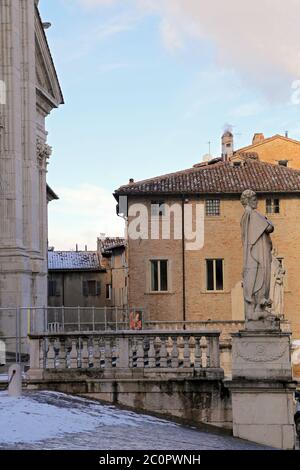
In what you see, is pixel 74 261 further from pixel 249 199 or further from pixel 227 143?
pixel 249 199

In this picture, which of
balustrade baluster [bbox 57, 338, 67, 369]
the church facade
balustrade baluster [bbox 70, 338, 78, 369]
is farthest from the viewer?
the church facade

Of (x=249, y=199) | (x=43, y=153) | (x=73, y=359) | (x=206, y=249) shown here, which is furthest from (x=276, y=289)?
(x=249, y=199)

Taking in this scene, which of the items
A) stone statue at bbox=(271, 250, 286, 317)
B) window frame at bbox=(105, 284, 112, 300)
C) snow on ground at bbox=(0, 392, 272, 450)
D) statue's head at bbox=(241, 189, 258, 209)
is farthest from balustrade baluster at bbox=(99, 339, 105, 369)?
window frame at bbox=(105, 284, 112, 300)

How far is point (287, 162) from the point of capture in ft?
199

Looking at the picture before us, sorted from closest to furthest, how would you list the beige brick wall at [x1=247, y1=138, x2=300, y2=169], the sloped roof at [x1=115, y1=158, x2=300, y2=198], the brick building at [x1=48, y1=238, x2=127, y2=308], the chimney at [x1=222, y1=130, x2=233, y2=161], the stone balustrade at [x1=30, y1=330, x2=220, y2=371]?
the stone balustrade at [x1=30, y1=330, x2=220, y2=371]
the sloped roof at [x1=115, y1=158, x2=300, y2=198]
the beige brick wall at [x1=247, y1=138, x2=300, y2=169]
the chimney at [x1=222, y1=130, x2=233, y2=161]
the brick building at [x1=48, y1=238, x2=127, y2=308]

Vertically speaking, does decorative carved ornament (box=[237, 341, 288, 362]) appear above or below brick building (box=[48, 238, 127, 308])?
below

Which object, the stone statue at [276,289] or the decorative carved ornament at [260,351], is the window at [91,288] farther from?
the decorative carved ornament at [260,351]

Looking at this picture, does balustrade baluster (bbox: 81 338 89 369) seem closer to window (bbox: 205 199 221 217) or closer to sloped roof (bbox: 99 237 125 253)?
window (bbox: 205 199 221 217)

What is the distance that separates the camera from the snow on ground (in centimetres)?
1277

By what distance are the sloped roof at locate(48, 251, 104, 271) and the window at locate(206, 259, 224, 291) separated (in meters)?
19.1

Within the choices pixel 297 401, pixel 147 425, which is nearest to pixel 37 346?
pixel 147 425

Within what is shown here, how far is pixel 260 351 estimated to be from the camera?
16.0 metres

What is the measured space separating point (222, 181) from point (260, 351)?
36121 mm

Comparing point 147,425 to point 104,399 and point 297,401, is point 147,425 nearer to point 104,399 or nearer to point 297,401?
point 104,399
